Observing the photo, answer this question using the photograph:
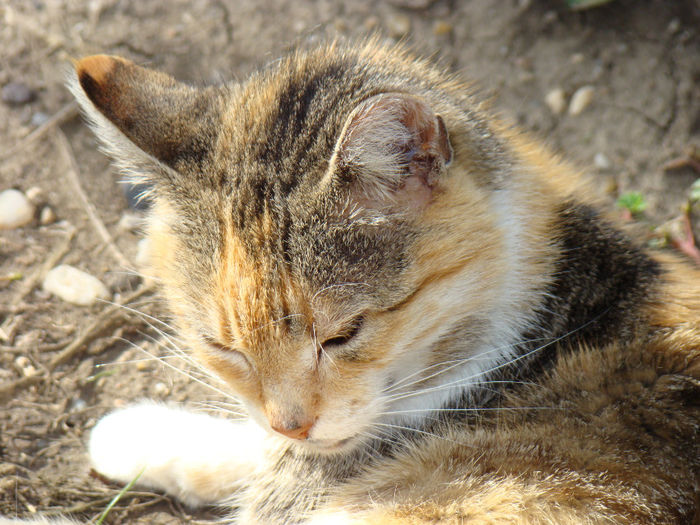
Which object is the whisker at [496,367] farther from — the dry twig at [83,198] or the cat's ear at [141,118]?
the dry twig at [83,198]

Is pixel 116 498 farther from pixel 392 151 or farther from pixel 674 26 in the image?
pixel 674 26

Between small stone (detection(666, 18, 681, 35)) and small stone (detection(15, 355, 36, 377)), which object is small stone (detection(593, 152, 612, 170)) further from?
small stone (detection(15, 355, 36, 377))

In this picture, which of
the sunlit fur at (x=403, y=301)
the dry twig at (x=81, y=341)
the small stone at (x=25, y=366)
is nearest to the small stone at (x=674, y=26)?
the sunlit fur at (x=403, y=301)

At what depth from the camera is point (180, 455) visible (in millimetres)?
2629

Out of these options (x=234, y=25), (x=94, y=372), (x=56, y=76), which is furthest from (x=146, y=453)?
(x=234, y=25)

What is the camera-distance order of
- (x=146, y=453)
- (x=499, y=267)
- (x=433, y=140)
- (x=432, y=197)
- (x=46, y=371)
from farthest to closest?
(x=46, y=371), (x=146, y=453), (x=499, y=267), (x=432, y=197), (x=433, y=140)

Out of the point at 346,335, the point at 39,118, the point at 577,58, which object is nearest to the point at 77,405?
the point at 346,335

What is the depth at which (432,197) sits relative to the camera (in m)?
1.98

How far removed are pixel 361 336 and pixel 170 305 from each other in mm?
770

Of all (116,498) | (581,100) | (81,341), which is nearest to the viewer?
(116,498)

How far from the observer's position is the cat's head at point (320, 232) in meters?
1.89

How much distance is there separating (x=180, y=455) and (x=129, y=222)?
4.17 ft

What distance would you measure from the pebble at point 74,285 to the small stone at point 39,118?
33.7 inches

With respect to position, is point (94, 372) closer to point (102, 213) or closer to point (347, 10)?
point (102, 213)
